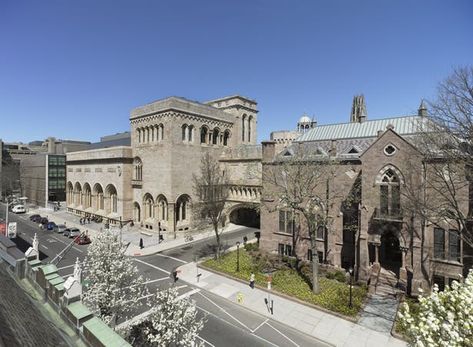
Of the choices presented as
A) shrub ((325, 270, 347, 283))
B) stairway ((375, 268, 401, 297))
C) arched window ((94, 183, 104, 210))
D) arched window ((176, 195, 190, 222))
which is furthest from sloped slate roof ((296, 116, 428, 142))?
arched window ((94, 183, 104, 210))

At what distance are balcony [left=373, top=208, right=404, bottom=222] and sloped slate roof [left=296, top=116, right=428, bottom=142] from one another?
38.9 ft

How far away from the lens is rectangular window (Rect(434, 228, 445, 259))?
67.4 ft

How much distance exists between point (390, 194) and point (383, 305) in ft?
28.9

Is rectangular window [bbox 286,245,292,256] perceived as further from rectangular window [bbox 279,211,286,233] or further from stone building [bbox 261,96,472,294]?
rectangular window [bbox 279,211,286,233]

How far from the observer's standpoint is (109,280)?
48.3 feet

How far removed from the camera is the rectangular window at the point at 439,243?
67.4 feet

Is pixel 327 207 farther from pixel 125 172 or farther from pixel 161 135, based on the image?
pixel 125 172

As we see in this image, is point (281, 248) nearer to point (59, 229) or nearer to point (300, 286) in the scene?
point (300, 286)

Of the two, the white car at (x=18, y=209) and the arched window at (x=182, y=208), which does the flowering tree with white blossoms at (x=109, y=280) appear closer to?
the arched window at (x=182, y=208)

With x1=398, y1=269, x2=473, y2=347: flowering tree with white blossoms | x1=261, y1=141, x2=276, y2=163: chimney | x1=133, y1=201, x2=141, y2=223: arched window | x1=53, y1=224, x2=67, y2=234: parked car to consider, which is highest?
x1=261, y1=141, x2=276, y2=163: chimney

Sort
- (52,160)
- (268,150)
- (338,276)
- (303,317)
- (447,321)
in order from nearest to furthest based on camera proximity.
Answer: (447,321) < (303,317) < (338,276) < (268,150) < (52,160)

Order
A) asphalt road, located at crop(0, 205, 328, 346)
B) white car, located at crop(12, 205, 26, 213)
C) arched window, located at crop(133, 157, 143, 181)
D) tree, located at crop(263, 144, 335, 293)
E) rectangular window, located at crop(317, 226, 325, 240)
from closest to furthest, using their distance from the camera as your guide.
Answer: asphalt road, located at crop(0, 205, 328, 346) → tree, located at crop(263, 144, 335, 293) → rectangular window, located at crop(317, 226, 325, 240) → arched window, located at crop(133, 157, 143, 181) → white car, located at crop(12, 205, 26, 213)

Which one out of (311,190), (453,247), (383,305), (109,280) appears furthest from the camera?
(311,190)

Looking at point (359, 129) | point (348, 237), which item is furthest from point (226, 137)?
point (348, 237)
